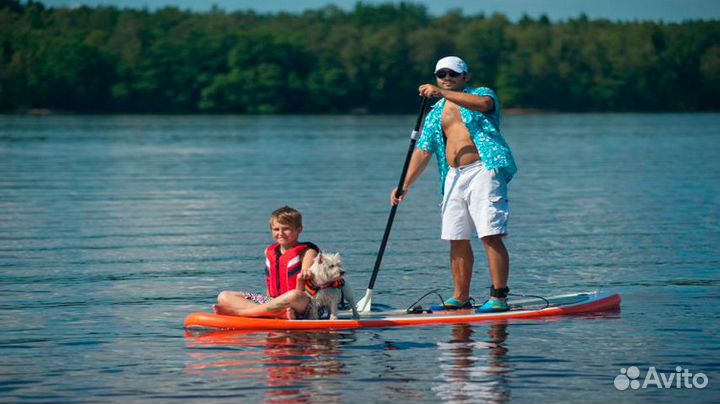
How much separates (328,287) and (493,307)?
1.61 meters

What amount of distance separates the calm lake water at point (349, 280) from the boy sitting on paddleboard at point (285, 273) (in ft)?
0.93

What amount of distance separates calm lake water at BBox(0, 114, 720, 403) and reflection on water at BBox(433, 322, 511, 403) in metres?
0.03

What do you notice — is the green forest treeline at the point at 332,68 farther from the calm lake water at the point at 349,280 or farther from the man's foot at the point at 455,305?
the man's foot at the point at 455,305

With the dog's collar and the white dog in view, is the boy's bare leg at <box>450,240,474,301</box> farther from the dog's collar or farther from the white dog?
the dog's collar

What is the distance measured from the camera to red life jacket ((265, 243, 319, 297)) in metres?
11.2

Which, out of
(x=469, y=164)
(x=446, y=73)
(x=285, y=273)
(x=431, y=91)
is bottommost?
(x=285, y=273)

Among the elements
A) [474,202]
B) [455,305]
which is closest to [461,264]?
[455,305]

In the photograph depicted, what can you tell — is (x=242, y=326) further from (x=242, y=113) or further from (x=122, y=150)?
(x=242, y=113)

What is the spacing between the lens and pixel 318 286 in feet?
36.4

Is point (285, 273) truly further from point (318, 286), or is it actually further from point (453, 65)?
point (453, 65)

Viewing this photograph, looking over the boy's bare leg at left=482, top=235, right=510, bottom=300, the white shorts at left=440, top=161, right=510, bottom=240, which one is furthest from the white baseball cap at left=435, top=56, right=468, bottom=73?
the boy's bare leg at left=482, top=235, right=510, bottom=300

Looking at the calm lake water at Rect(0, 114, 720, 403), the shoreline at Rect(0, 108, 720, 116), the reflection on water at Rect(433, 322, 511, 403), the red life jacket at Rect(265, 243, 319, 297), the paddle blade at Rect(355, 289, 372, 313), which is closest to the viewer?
the reflection on water at Rect(433, 322, 511, 403)

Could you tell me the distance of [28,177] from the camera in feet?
113

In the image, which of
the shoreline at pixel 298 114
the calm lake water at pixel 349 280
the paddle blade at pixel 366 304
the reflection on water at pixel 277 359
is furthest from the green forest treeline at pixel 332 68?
the reflection on water at pixel 277 359
